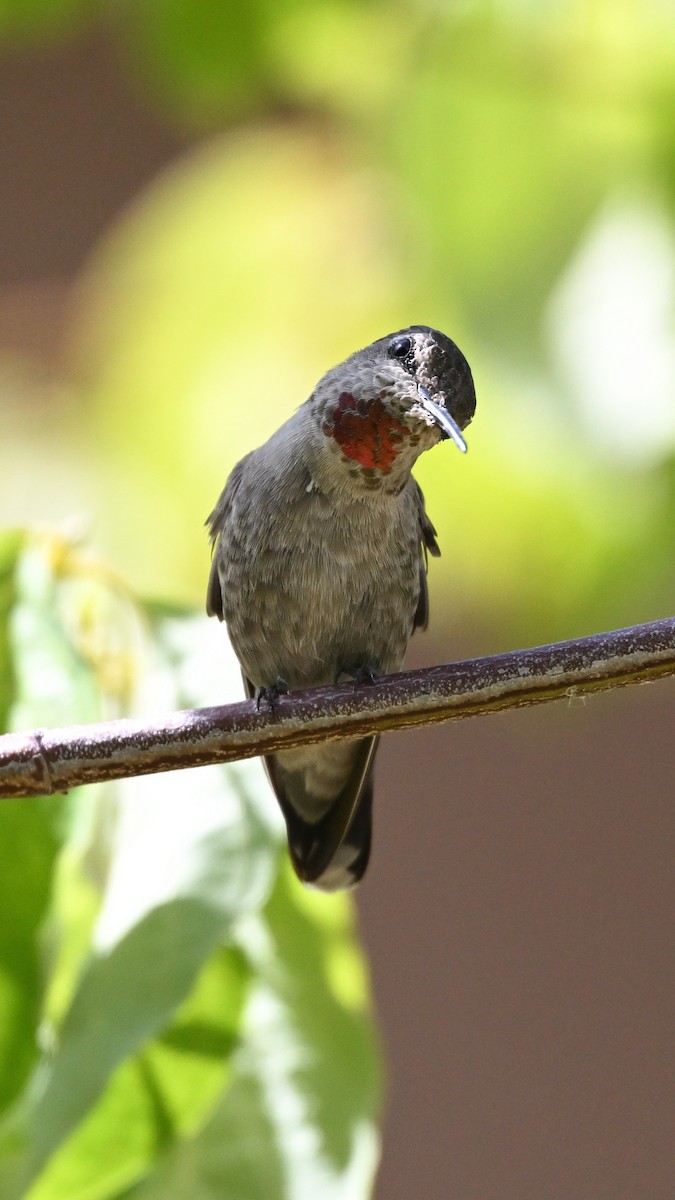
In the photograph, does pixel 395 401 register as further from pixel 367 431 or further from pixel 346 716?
pixel 346 716

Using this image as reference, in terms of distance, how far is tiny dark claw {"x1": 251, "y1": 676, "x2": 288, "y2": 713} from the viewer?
→ 121cm

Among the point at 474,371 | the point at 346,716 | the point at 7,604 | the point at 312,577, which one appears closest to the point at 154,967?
the point at 346,716

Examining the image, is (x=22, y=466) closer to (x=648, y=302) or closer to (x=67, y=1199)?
(x=648, y=302)

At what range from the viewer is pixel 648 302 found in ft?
6.52

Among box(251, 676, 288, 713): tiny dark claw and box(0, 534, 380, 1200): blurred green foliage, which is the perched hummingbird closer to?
box(251, 676, 288, 713): tiny dark claw

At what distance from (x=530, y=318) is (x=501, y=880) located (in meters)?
1.78

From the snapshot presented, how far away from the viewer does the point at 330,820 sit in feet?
6.25

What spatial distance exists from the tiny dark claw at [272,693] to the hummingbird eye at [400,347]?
0.35m

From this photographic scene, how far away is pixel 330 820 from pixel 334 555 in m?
0.49

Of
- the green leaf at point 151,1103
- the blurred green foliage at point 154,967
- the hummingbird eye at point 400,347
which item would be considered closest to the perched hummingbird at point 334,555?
the hummingbird eye at point 400,347

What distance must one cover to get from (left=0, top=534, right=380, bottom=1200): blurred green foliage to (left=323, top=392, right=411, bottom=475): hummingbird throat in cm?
26

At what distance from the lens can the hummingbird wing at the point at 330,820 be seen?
5.87 feet

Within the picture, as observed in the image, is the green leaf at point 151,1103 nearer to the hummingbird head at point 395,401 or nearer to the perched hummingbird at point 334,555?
the perched hummingbird at point 334,555

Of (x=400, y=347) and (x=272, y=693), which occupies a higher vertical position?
(x=400, y=347)
